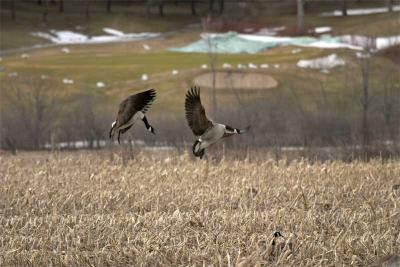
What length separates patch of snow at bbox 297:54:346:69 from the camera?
38.7 meters

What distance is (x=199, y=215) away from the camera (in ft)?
32.1

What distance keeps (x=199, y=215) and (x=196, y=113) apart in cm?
293

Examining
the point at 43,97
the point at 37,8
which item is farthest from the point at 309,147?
the point at 37,8

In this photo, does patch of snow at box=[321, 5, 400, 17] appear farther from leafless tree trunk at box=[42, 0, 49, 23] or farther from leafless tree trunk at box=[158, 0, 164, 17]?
leafless tree trunk at box=[42, 0, 49, 23]

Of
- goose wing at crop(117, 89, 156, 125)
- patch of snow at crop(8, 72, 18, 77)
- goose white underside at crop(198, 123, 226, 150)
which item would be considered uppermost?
goose wing at crop(117, 89, 156, 125)

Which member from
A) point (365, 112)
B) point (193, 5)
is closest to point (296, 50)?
point (365, 112)

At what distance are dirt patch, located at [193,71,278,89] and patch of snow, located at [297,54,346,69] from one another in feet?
12.3

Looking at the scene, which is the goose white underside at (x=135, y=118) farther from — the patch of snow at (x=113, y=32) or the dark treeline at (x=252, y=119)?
the patch of snow at (x=113, y=32)

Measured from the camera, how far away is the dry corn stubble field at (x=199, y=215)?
7836 mm

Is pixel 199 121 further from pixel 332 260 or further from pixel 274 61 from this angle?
pixel 274 61

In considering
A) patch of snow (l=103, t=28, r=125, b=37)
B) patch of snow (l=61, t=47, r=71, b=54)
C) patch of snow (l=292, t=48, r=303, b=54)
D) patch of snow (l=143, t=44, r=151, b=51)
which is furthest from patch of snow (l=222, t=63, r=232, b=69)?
patch of snow (l=103, t=28, r=125, b=37)

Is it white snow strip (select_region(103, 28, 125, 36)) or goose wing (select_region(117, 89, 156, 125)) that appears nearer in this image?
goose wing (select_region(117, 89, 156, 125))

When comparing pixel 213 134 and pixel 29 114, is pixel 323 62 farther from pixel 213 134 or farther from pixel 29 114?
pixel 213 134

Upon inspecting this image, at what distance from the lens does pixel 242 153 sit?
20.0 meters
